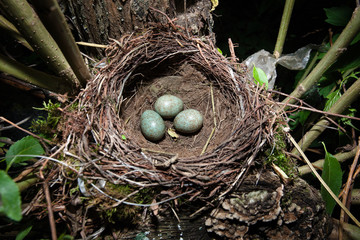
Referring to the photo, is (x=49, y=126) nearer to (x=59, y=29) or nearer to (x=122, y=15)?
(x=59, y=29)

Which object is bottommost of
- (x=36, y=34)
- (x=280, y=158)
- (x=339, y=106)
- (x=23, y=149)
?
(x=280, y=158)

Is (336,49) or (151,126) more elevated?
(336,49)

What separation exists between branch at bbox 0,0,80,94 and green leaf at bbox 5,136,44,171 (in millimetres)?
381

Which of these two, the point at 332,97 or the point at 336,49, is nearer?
the point at 336,49

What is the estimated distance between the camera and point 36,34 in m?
0.96

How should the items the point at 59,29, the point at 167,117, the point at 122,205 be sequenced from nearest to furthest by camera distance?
the point at 59,29
the point at 122,205
the point at 167,117

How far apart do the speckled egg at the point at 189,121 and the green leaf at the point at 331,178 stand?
0.86m

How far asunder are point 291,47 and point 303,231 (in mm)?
1775

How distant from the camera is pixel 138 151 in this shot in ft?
4.40

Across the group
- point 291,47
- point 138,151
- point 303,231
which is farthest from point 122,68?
point 291,47

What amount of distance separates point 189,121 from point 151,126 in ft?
0.97

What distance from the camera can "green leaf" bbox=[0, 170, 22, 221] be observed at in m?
0.67

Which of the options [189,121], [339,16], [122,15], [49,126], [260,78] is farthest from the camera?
[189,121]

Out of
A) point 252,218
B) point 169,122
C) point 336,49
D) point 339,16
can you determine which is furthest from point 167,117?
point 339,16
